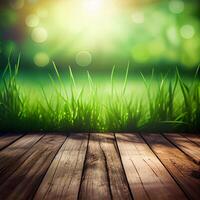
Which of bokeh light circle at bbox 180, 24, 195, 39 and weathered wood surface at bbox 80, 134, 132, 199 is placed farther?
bokeh light circle at bbox 180, 24, 195, 39

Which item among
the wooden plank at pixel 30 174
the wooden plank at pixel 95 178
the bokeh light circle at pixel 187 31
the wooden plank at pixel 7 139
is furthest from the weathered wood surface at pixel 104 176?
the bokeh light circle at pixel 187 31

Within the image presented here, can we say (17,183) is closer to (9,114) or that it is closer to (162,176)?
(162,176)

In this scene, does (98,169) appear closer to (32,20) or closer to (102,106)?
(102,106)

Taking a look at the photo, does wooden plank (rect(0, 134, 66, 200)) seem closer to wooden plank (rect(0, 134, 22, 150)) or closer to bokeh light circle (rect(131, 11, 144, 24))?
wooden plank (rect(0, 134, 22, 150))

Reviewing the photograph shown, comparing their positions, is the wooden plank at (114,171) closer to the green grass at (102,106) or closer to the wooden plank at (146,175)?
the wooden plank at (146,175)

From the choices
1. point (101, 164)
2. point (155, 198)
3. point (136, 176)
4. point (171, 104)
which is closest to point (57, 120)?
point (171, 104)

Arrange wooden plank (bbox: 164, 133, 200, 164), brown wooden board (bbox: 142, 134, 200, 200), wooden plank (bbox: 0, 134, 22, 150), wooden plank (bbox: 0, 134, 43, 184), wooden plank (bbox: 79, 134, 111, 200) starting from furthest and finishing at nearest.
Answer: wooden plank (bbox: 0, 134, 22, 150) < wooden plank (bbox: 164, 133, 200, 164) < wooden plank (bbox: 0, 134, 43, 184) < brown wooden board (bbox: 142, 134, 200, 200) < wooden plank (bbox: 79, 134, 111, 200)

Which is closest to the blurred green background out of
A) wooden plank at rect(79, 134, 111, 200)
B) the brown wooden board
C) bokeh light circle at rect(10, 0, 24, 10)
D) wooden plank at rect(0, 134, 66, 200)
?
bokeh light circle at rect(10, 0, 24, 10)

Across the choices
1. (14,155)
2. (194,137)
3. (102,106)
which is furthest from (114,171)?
(102,106)
